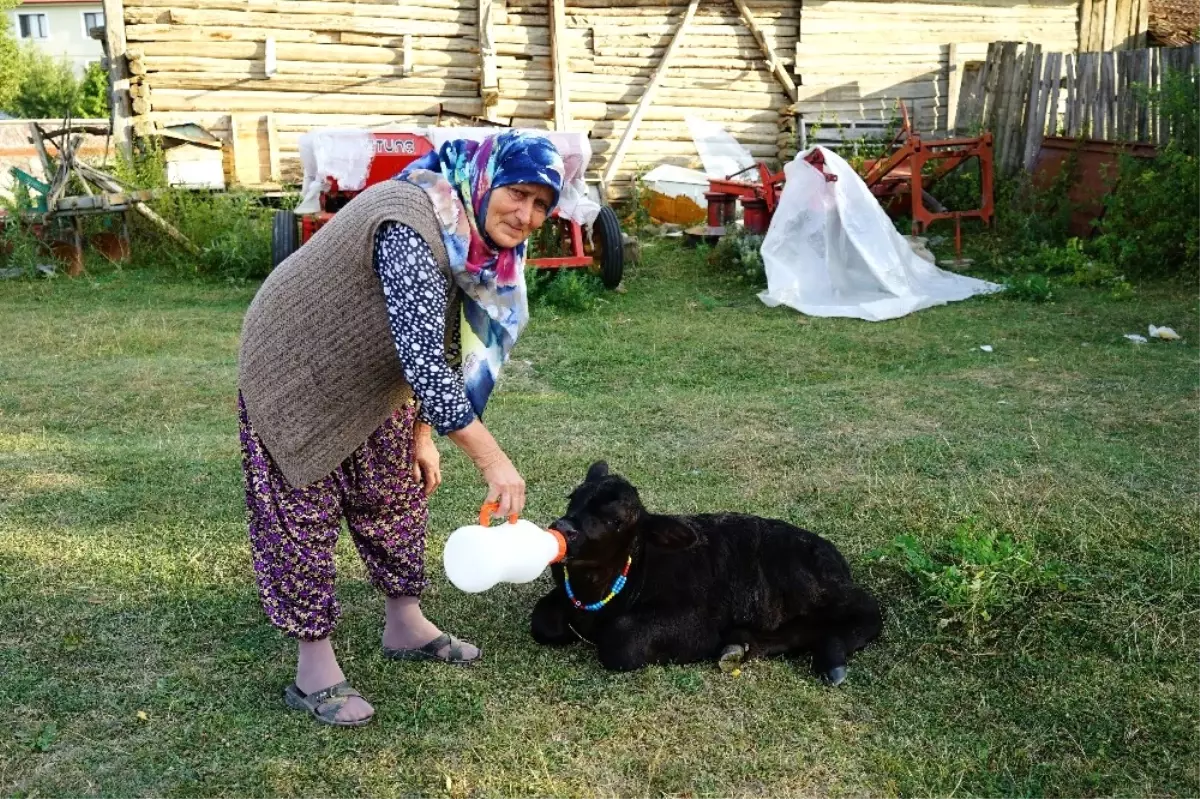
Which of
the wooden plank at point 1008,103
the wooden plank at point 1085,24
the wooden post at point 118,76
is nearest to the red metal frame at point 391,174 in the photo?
the wooden post at point 118,76

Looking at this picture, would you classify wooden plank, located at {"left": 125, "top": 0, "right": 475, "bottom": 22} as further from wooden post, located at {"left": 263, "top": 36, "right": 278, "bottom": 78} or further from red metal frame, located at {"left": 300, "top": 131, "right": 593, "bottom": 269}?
red metal frame, located at {"left": 300, "top": 131, "right": 593, "bottom": 269}

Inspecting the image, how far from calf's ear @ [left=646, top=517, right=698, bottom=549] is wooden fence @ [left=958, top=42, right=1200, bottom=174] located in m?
8.93

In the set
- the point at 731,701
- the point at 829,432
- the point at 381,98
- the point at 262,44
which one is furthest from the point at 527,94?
the point at 731,701

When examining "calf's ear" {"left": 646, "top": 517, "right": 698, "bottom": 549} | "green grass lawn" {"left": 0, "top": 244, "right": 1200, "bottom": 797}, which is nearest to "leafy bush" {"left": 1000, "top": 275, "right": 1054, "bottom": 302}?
"green grass lawn" {"left": 0, "top": 244, "right": 1200, "bottom": 797}

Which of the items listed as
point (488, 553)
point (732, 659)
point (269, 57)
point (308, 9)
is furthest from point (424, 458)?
point (308, 9)

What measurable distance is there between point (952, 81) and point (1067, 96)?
3623 mm

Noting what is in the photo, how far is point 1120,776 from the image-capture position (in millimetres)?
2822

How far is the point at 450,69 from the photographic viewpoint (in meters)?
13.8

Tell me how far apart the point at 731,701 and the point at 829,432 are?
2558 millimetres

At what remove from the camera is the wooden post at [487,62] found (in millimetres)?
13539

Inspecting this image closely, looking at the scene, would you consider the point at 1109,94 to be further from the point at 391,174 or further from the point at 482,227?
the point at 482,227

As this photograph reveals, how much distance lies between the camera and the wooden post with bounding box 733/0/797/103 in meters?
14.7

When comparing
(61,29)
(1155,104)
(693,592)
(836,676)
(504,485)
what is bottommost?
(836,676)

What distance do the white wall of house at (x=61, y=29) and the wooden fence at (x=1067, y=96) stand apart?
54843 mm
